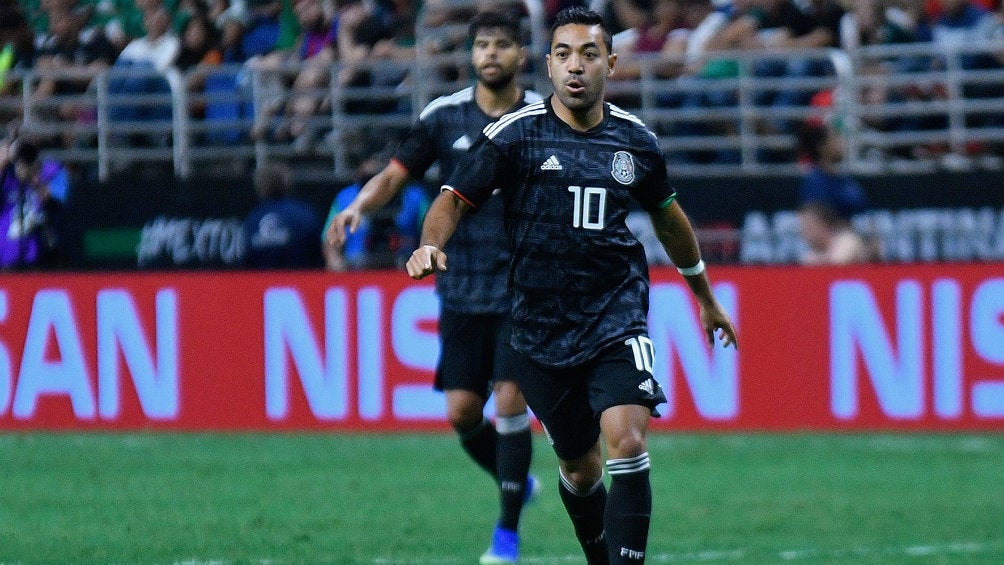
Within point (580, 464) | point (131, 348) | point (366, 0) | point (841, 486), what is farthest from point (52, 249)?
point (580, 464)

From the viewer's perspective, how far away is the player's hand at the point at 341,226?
7.47 m

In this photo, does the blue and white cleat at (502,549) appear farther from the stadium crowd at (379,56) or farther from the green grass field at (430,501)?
the stadium crowd at (379,56)

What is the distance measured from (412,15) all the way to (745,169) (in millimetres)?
4047

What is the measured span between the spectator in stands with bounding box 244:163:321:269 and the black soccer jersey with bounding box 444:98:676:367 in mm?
8879

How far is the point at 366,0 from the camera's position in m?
17.5

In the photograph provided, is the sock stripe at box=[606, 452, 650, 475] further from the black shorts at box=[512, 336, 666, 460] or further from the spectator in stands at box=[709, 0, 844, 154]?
the spectator in stands at box=[709, 0, 844, 154]

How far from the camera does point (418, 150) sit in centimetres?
851

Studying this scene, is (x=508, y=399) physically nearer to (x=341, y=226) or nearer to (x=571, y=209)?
(x=341, y=226)

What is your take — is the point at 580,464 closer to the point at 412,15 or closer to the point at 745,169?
the point at 745,169

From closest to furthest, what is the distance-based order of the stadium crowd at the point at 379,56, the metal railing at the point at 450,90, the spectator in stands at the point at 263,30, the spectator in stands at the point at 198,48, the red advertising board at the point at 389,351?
the red advertising board at the point at 389,351
the metal railing at the point at 450,90
the stadium crowd at the point at 379,56
the spectator in stands at the point at 198,48
the spectator in stands at the point at 263,30

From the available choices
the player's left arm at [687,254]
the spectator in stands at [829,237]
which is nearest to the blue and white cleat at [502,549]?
the player's left arm at [687,254]

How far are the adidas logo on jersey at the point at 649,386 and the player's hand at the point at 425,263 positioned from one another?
979mm

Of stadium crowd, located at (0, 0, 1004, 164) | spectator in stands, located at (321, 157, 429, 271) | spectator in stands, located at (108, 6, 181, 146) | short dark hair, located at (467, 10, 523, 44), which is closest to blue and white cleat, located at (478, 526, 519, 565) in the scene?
short dark hair, located at (467, 10, 523, 44)

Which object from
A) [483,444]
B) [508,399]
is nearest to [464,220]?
[508,399]
